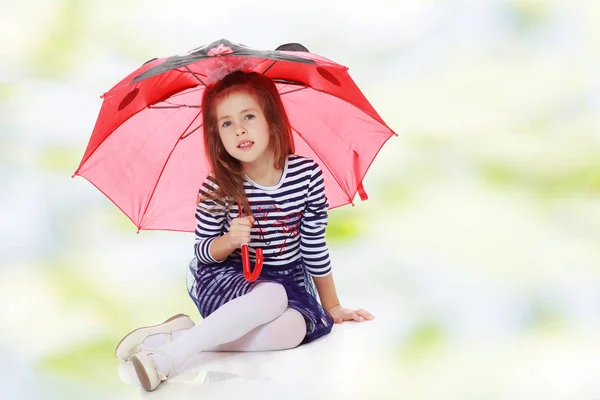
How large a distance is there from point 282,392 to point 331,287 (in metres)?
0.49

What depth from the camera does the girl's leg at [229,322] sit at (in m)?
1.59

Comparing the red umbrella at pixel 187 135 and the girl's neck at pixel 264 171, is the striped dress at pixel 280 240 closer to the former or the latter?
the girl's neck at pixel 264 171

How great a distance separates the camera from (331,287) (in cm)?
193

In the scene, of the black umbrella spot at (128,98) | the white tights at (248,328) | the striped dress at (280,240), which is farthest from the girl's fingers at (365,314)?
the black umbrella spot at (128,98)

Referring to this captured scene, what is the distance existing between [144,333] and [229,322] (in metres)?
0.24

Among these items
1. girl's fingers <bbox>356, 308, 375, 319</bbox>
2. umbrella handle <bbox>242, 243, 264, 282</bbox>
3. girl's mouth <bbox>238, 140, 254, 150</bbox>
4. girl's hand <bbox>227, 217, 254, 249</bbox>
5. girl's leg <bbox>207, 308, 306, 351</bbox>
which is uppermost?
girl's mouth <bbox>238, 140, 254, 150</bbox>

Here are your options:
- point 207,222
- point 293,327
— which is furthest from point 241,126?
point 293,327

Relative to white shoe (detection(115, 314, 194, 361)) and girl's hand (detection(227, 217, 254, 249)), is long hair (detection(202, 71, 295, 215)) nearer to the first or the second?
girl's hand (detection(227, 217, 254, 249))

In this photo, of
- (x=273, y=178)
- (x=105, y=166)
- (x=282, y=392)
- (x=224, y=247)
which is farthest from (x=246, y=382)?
(x=105, y=166)

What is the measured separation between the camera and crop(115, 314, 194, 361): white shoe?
5.58ft

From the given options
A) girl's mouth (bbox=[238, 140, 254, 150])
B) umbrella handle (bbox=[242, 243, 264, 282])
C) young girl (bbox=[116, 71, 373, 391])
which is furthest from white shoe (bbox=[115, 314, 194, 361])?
girl's mouth (bbox=[238, 140, 254, 150])

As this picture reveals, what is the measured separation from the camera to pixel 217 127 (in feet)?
5.97

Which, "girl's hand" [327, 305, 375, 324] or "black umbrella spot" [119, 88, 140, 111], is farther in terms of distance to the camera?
"girl's hand" [327, 305, 375, 324]

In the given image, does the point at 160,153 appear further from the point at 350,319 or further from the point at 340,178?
the point at 350,319
